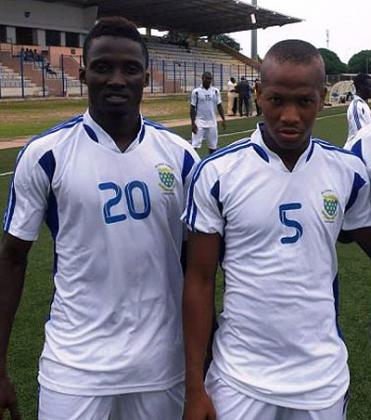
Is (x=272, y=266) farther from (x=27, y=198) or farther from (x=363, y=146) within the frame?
(x=363, y=146)

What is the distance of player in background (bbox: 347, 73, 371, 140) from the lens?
7.90 metres

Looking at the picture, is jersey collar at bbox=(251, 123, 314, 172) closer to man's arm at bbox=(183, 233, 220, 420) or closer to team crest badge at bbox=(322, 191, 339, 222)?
team crest badge at bbox=(322, 191, 339, 222)

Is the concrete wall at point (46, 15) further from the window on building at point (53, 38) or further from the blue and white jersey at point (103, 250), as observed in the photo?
the blue and white jersey at point (103, 250)

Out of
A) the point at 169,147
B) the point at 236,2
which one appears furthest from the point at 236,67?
the point at 169,147

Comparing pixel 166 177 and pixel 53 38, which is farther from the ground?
pixel 53 38

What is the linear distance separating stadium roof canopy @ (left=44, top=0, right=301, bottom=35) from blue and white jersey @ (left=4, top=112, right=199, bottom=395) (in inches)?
1815

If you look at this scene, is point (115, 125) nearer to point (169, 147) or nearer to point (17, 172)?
point (169, 147)

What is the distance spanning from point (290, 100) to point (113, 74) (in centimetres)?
58

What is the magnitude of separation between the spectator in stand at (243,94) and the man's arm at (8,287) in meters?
26.3

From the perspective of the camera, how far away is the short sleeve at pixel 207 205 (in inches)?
75.0

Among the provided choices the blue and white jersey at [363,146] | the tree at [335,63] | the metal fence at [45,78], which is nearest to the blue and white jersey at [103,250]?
the blue and white jersey at [363,146]

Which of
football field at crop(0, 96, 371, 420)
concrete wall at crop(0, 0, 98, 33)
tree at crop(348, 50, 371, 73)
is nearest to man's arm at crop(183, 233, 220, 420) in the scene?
football field at crop(0, 96, 371, 420)

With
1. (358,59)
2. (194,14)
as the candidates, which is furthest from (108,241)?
(358,59)

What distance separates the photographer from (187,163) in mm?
2225
